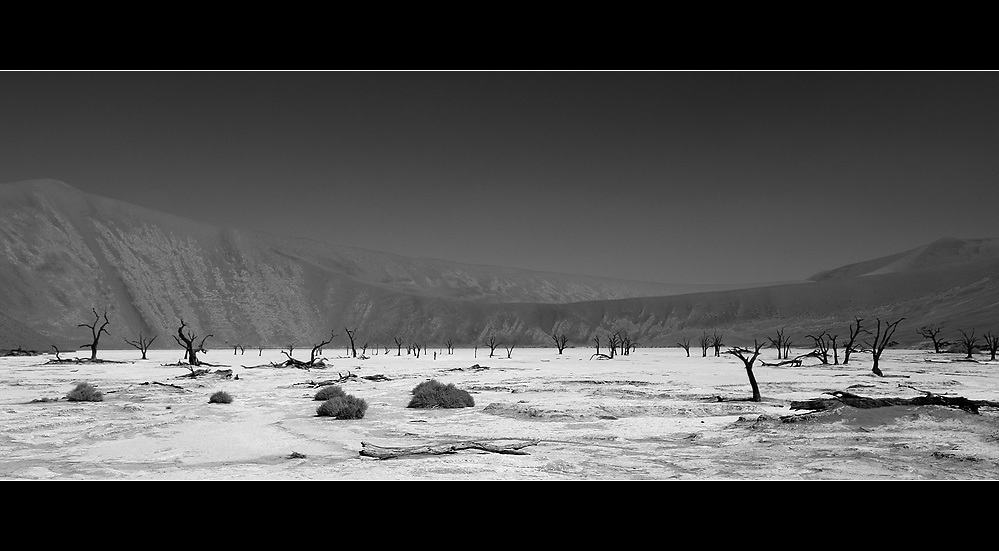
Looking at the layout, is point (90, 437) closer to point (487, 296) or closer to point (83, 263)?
point (83, 263)

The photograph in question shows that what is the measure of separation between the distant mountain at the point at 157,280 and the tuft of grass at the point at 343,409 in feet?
177

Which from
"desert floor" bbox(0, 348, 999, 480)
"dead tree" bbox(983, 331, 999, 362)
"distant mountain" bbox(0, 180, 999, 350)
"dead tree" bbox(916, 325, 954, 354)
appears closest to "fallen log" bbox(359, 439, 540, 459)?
"desert floor" bbox(0, 348, 999, 480)

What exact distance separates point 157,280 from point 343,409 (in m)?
83.7

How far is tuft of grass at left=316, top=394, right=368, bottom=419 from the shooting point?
14344 millimetres

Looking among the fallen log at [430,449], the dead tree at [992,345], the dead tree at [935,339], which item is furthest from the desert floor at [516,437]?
the dead tree at [935,339]

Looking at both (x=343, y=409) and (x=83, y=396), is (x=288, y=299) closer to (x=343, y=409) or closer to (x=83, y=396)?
(x=83, y=396)

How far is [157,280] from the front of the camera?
289 ft

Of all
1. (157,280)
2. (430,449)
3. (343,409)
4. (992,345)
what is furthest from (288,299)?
(430,449)

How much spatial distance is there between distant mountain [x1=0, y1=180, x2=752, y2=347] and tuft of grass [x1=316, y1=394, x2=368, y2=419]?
177ft

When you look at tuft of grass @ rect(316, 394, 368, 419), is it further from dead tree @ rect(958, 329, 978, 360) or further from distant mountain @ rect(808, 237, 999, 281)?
distant mountain @ rect(808, 237, 999, 281)

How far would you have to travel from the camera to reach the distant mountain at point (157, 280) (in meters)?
74.0

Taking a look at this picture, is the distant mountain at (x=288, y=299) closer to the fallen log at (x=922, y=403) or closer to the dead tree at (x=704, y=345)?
the dead tree at (x=704, y=345)
